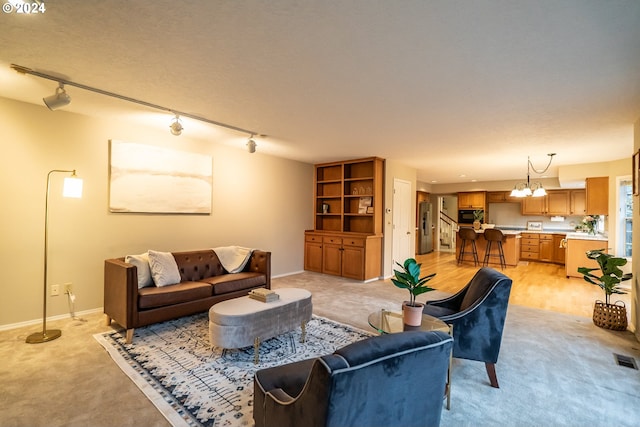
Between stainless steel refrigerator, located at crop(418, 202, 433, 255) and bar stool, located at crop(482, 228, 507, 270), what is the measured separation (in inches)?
86.2

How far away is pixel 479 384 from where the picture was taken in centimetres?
224

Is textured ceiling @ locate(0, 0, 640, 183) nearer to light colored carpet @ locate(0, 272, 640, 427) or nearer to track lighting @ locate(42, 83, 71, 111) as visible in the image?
track lighting @ locate(42, 83, 71, 111)

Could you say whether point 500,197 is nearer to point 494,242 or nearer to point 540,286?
Result: point 494,242

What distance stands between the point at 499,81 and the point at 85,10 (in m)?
3.02

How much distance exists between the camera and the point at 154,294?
3.06 m

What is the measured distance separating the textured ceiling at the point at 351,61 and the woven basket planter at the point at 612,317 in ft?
7.34

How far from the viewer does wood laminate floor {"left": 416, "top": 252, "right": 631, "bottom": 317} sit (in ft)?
A: 14.5

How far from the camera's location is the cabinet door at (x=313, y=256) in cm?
634

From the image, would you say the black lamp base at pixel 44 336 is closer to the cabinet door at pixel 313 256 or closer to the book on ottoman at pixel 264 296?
the book on ottoman at pixel 264 296

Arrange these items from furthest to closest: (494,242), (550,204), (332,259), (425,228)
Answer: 1. (425,228)
2. (550,204)
3. (494,242)
4. (332,259)

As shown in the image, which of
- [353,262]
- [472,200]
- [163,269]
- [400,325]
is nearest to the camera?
[400,325]

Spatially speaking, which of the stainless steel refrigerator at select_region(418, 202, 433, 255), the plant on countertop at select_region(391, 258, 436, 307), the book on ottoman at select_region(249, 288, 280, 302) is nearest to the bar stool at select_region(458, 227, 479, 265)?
the stainless steel refrigerator at select_region(418, 202, 433, 255)

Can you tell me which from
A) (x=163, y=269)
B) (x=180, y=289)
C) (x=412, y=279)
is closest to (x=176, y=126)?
(x=163, y=269)

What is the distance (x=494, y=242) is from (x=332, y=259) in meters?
4.74
